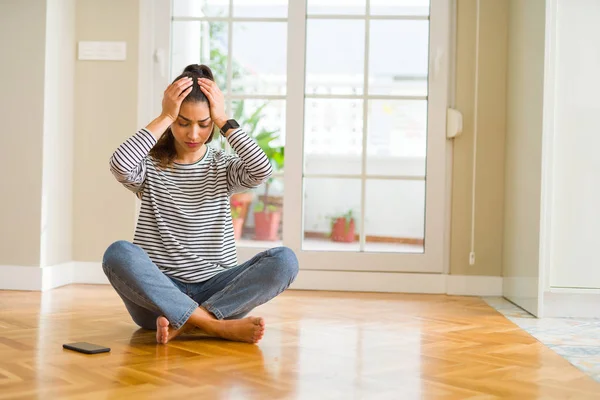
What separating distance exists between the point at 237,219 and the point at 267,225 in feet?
0.61

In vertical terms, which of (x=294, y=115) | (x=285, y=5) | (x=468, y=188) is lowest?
(x=468, y=188)

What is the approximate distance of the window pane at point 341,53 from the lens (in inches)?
182

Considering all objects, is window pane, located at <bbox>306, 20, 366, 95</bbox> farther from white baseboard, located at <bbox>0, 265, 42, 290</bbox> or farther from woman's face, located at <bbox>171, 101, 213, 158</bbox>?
woman's face, located at <bbox>171, 101, 213, 158</bbox>

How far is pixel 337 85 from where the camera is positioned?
462 centimetres

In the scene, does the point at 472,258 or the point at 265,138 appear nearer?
the point at 472,258

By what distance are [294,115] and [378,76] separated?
51cm

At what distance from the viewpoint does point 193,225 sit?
2850 millimetres

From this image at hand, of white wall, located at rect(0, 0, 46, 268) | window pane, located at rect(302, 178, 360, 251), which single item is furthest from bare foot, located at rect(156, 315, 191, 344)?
window pane, located at rect(302, 178, 360, 251)

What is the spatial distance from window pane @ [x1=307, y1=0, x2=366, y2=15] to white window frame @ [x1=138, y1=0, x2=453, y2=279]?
0.23 ft

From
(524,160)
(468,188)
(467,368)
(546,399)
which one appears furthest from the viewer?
(468,188)

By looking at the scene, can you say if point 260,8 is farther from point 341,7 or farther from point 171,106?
point 171,106

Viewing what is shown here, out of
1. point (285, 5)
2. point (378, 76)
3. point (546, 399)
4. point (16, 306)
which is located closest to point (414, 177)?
point (378, 76)

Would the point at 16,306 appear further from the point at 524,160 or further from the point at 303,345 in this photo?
the point at 524,160

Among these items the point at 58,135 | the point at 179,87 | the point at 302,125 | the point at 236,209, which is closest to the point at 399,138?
the point at 302,125
